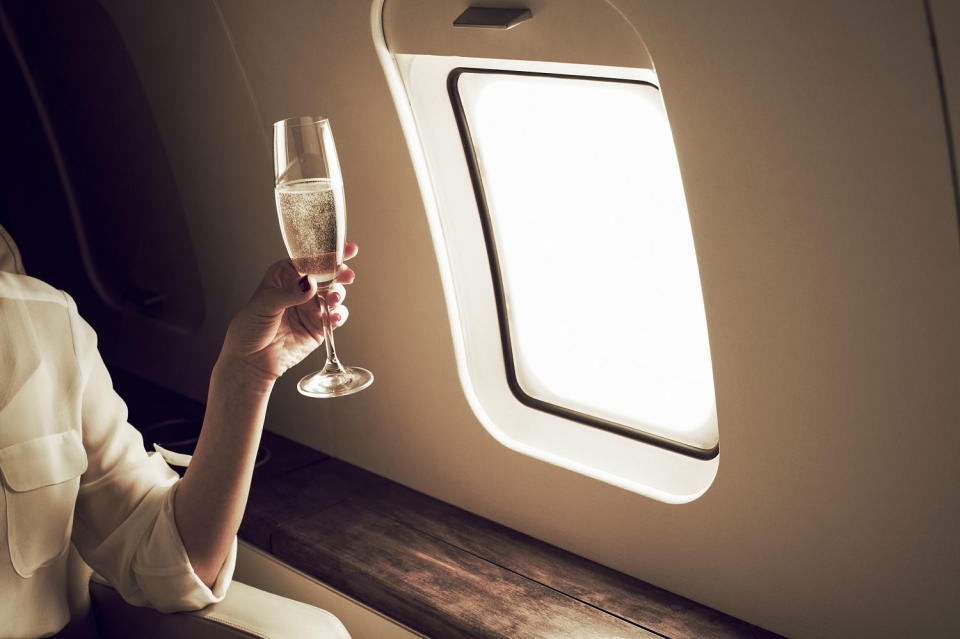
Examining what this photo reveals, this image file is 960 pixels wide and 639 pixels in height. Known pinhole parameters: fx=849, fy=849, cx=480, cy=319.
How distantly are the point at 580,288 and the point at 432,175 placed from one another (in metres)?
0.43

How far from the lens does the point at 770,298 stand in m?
1.36

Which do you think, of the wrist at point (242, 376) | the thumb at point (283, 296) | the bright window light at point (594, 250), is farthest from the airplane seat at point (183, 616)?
the bright window light at point (594, 250)

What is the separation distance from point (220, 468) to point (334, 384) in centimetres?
26

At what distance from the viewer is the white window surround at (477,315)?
1785 mm

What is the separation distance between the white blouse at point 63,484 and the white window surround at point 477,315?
72cm

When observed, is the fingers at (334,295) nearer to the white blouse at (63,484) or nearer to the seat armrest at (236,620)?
the white blouse at (63,484)

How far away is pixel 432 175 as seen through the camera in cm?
192

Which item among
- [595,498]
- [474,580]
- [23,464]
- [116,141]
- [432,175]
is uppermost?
[116,141]

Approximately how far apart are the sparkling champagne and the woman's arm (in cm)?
7

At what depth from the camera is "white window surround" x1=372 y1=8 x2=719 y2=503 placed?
179 centimetres

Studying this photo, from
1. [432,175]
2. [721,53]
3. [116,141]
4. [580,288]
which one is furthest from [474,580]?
[116,141]

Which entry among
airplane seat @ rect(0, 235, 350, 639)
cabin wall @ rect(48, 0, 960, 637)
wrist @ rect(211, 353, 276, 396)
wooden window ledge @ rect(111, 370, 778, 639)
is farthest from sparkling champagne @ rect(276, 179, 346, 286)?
wooden window ledge @ rect(111, 370, 778, 639)

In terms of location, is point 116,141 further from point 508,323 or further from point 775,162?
point 775,162

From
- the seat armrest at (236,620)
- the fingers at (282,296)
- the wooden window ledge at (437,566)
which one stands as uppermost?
the fingers at (282,296)
